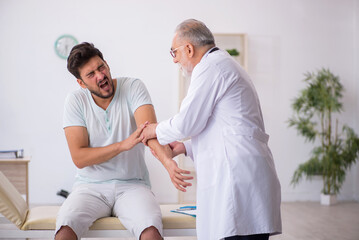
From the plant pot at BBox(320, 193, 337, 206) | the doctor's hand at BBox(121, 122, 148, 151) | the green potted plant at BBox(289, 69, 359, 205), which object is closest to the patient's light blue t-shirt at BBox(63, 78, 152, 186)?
the doctor's hand at BBox(121, 122, 148, 151)

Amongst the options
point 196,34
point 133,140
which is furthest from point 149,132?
point 196,34

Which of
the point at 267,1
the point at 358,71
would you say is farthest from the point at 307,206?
the point at 267,1

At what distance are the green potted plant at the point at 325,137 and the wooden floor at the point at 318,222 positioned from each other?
10.9 inches

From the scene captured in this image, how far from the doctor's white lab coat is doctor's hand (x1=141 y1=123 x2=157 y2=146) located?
0.37m

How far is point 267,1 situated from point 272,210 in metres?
4.20

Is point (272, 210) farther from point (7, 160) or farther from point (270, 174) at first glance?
point (7, 160)

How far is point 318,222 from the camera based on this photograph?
4230mm

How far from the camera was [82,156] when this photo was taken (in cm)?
229

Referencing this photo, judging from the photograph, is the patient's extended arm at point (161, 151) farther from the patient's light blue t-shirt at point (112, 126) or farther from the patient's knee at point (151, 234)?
the patient's knee at point (151, 234)

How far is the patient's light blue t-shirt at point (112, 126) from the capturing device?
2.35 metres

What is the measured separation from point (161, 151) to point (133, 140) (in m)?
0.15

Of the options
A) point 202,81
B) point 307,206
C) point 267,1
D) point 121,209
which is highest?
point 267,1

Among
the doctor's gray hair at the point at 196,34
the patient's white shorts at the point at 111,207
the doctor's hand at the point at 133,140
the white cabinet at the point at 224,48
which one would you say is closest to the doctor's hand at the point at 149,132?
the doctor's hand at the point at 133,140

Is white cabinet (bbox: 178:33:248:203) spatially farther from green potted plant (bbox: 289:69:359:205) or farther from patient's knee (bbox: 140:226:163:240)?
patient's knee (bbox: 140:226:163:240)
